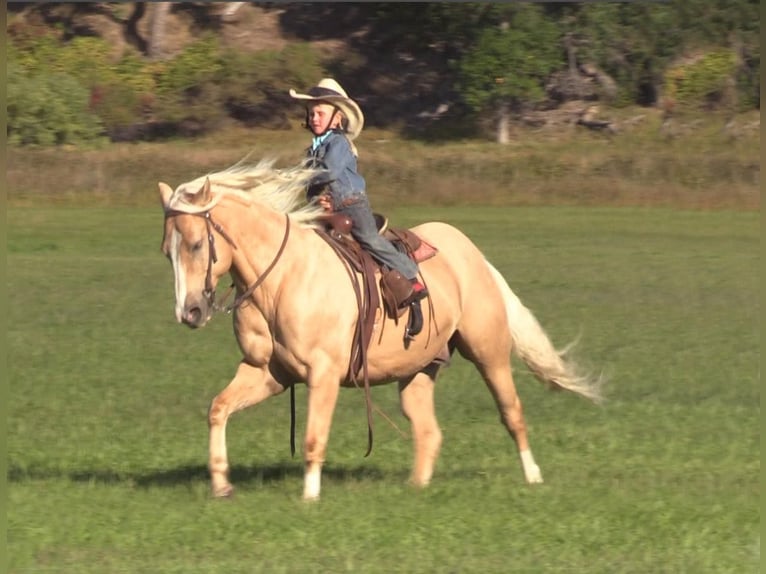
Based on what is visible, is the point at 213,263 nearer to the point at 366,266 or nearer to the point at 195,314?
the point at 195,314

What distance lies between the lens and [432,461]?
9.21 metres

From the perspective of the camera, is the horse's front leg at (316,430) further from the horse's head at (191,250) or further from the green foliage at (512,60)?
the green foliage at (512,60)

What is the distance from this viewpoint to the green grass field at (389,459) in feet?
24.0

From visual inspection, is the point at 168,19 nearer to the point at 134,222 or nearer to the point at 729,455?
the point at 134,222

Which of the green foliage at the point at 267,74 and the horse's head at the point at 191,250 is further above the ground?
the horse's head at the point at 191,250

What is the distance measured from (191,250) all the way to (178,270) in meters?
0.13

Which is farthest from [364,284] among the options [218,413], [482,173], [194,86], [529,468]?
[194,86]

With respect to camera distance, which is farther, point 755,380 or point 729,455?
point 755,380

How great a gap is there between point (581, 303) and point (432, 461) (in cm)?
1169

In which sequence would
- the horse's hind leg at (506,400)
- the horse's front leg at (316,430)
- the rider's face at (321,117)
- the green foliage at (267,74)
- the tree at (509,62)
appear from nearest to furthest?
the horse's front leg at (316,430)
the rider's face at (321,117)
the horse's hind leg at (506,400)
the tree at (509,62)
the green foliage at (267,74)

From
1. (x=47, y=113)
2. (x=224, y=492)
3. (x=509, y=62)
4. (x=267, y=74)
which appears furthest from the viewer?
(x=267, y=74)

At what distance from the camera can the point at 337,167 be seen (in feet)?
28.0

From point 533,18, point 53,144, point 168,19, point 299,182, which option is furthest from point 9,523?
point 168,19

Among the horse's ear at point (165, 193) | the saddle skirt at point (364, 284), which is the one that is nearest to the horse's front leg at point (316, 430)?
the saddle skirt at point (364, 284)
